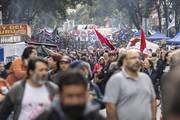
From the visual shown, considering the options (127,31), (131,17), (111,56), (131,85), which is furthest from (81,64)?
(127,31)

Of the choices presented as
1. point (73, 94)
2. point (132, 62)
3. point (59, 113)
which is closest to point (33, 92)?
point (132, 62)

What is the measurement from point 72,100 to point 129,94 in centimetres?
327

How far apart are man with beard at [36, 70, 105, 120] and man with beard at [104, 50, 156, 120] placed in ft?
9.74

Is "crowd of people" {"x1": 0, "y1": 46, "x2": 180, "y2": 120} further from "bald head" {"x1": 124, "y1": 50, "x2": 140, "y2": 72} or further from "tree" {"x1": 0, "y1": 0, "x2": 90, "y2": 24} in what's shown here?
"tree" {"x1": 0, "y1": 0, "x2": 90, "y2": 24}

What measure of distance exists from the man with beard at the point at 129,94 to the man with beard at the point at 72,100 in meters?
2.97

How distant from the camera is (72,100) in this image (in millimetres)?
3711

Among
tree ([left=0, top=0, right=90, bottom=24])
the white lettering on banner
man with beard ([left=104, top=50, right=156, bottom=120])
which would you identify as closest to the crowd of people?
man with beard ([left=104, top=50, right=156, bottom=120])

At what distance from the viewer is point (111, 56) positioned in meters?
15.1

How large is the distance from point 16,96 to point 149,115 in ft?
5.50

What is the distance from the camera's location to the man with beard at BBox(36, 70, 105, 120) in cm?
371

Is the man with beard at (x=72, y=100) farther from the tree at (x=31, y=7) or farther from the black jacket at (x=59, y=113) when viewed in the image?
the tree at (x=31, y=7)

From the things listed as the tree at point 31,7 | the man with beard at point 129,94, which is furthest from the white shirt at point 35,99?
the tree at point 31,7

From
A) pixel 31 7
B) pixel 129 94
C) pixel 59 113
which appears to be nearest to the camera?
pixel 59 113

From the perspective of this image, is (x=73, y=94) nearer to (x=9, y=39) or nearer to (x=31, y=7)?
(x=9, y=39)
